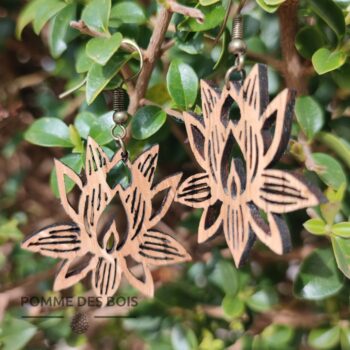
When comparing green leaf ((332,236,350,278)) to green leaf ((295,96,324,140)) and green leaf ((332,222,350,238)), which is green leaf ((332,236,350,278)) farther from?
green leaf ((295,96,324,140))

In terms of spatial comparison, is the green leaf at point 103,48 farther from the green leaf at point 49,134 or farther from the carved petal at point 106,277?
the carved petal at point 106,277

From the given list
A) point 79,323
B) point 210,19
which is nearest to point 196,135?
point 210,19

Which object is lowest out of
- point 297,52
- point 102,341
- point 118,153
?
point 102,341

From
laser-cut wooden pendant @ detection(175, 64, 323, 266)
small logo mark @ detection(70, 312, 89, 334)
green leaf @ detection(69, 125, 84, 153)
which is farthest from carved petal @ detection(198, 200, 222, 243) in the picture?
small logo mark @ detection(70, 312, 89, 334)

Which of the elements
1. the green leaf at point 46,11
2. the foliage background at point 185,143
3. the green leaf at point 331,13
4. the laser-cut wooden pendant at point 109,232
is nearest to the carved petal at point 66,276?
the laser-cut wooden pendant at point 109,232

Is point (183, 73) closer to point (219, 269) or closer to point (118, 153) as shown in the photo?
point (118, 153)

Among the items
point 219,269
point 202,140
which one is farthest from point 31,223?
point 202,140
